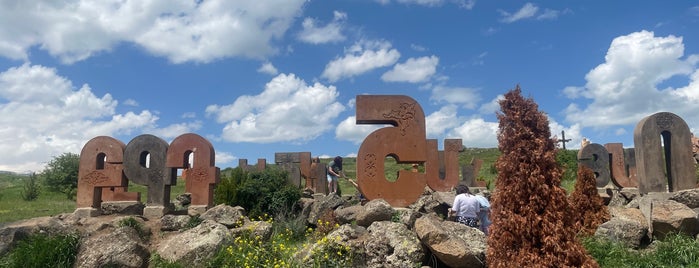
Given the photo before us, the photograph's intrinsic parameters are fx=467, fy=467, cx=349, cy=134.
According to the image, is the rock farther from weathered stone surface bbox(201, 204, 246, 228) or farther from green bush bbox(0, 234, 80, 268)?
green bush bbox(0, 234, 80, 268)

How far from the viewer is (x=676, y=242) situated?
7.84 metres

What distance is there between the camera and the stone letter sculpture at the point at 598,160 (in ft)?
66.8

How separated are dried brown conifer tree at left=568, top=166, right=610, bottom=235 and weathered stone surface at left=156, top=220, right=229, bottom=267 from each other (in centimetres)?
671

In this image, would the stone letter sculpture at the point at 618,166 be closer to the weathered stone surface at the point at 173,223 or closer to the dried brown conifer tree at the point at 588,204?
the dried brown conifer tree at the point at 588,204

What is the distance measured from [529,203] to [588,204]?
195 inches

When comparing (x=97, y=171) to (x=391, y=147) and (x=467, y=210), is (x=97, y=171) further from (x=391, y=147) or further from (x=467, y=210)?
(x=467, y=210)

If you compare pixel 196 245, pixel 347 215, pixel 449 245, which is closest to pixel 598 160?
pixel 347 215

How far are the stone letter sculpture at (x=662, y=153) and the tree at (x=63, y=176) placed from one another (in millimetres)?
28176

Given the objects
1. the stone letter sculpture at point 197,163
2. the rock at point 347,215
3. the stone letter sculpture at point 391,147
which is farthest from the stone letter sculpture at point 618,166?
the stone letter sculpture at point 197,163

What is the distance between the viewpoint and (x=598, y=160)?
20.6m

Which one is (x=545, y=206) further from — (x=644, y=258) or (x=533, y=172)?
(x=644, y=258)

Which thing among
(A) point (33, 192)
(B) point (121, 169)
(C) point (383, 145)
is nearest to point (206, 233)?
(C) point (383, 145)

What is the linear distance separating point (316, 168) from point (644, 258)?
1859 centimetres

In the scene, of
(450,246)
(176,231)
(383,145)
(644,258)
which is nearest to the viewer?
(450,246)
